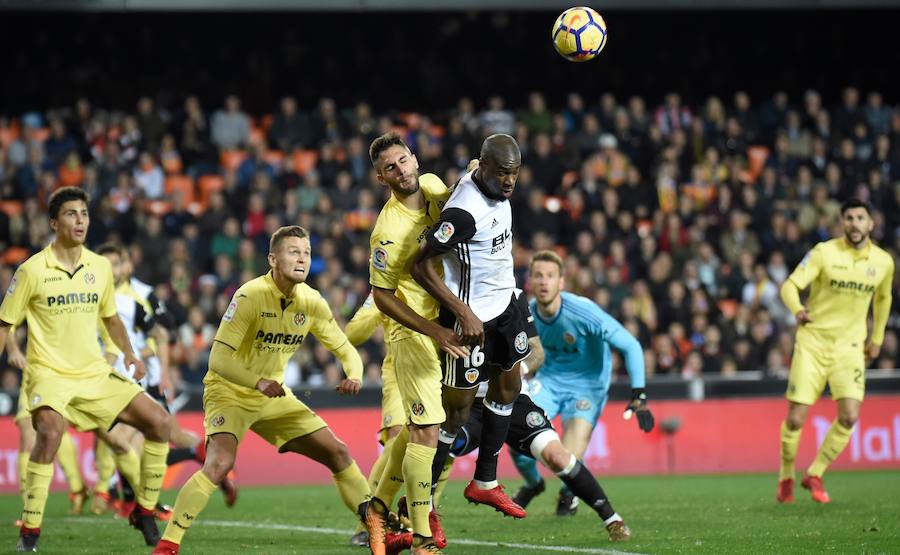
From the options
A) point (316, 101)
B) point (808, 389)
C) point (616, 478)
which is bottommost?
point (616, 478)

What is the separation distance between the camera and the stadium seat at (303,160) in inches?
841

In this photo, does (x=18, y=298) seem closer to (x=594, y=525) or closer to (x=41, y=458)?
(x=41, y=458)

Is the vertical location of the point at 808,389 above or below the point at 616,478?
above

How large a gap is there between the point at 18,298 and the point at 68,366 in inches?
23.1

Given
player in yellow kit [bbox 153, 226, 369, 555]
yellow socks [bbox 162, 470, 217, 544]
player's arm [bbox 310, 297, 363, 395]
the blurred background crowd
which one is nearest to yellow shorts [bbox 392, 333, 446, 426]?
player in yellow kit [bbox 153, 226, 369, 555]

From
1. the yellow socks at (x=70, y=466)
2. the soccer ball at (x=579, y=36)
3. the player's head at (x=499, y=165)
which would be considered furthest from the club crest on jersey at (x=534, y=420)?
the yellow socks at (x=70, y=466)

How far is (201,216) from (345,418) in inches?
204

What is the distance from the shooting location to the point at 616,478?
15742mm

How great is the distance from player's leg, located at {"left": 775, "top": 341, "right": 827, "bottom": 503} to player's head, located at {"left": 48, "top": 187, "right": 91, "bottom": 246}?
6.29m

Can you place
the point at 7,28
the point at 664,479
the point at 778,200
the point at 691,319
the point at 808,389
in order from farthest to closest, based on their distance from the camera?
the point at 7,28 → the point at 778,200 → the point at 691,319 → the point at 664,479 → the point at 808,389

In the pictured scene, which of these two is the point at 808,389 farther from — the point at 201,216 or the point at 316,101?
the point at 316,101

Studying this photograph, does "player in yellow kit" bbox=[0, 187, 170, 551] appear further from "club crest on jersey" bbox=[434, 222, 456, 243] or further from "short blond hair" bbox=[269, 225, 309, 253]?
"club crest on jersey" bbox=[434, 222, 456, 243]

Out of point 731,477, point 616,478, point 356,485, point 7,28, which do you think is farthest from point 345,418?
point 7,28

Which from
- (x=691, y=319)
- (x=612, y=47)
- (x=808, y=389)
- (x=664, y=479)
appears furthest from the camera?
(x=612, y=47)
